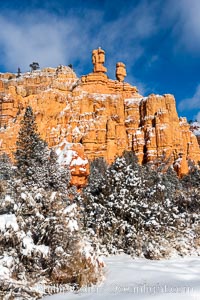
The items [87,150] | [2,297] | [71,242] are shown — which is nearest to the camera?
[2,297]

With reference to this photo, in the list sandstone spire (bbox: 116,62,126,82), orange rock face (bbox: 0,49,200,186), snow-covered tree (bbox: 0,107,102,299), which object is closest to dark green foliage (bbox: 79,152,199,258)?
snow-covered tree (bbox: 0,107,102,299)

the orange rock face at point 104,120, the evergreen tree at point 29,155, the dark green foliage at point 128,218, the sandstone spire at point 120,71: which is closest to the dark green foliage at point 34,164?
the evergreen tree at point 29,155

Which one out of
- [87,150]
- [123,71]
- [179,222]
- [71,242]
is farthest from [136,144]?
[71,242]

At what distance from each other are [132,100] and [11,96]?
32.0 m

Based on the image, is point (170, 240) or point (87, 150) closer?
point (170, 240)

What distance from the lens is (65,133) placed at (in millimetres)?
77000

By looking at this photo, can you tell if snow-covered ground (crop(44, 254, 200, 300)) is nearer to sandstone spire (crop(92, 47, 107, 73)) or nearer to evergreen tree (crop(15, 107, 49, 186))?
evergreen tree (crop(15, 107, 49, 186))

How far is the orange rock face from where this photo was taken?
75250 millimetres

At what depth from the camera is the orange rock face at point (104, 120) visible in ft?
247

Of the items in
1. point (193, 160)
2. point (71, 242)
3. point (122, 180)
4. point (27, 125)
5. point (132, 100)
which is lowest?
point (71, 242)

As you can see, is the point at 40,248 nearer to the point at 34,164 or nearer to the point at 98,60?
the point at 34,164

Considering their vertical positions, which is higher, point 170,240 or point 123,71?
point 123,71

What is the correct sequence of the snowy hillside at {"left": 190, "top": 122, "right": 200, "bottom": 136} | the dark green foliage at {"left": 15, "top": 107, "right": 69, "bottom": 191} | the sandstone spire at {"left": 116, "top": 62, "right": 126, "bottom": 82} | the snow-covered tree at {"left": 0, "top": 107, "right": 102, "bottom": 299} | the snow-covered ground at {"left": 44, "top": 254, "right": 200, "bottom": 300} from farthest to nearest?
1. the snowy hillside at {"left": 190, "top": 122, "right": 200, "bottom": 136}
2. the sandstone spire at {"left": 116, "top": 62, "right": 126, "bottom": 82}
3. the dark green foliage at {"left": 15, "top": 107, "right": 69, "bottom": 191}
4. the snow-covered tree at {"left": 0, "top": 107, "right": 102, "bottom": 299}
5. the snow-covered ground at {"left": 44, "top": 254, "right": 200, "bottom": 300}

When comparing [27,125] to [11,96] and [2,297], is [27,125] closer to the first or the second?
[2,297]
